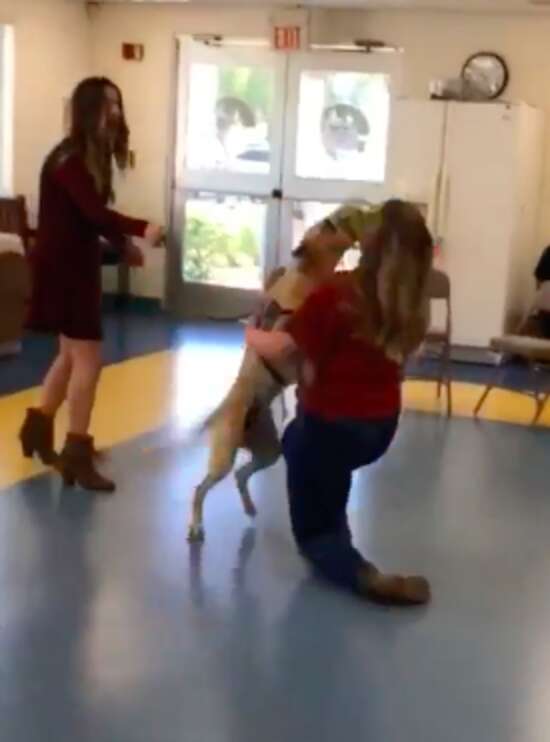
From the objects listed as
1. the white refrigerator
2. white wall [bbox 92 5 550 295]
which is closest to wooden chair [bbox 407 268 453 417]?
the white refrigerator

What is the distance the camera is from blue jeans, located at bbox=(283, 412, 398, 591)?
3873 millimetres

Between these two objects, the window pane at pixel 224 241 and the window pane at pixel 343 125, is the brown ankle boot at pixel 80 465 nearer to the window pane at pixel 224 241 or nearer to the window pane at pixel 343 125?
the window pane at pixel 343 125

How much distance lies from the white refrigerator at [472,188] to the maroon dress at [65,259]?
14.4 feet

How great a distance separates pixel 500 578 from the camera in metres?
4.18

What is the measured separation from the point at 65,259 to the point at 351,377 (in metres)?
1.36

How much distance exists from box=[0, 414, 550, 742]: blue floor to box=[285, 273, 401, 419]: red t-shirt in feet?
1.87

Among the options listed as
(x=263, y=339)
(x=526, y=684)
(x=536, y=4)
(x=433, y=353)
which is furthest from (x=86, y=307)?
(x=536, y=4)

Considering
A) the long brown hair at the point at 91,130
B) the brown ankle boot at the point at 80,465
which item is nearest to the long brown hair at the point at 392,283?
the long brown hair at the point at 91,130

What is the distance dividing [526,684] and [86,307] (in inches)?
84.6

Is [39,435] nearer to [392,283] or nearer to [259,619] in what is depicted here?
[259,619]

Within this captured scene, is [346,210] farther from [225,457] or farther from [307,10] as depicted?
[307,10]

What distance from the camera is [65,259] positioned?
4.69 m

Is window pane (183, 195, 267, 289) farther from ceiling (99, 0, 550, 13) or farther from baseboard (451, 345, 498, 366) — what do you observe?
baseboard (451, 345, 498, 366)

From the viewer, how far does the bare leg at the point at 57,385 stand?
490 centimetres
